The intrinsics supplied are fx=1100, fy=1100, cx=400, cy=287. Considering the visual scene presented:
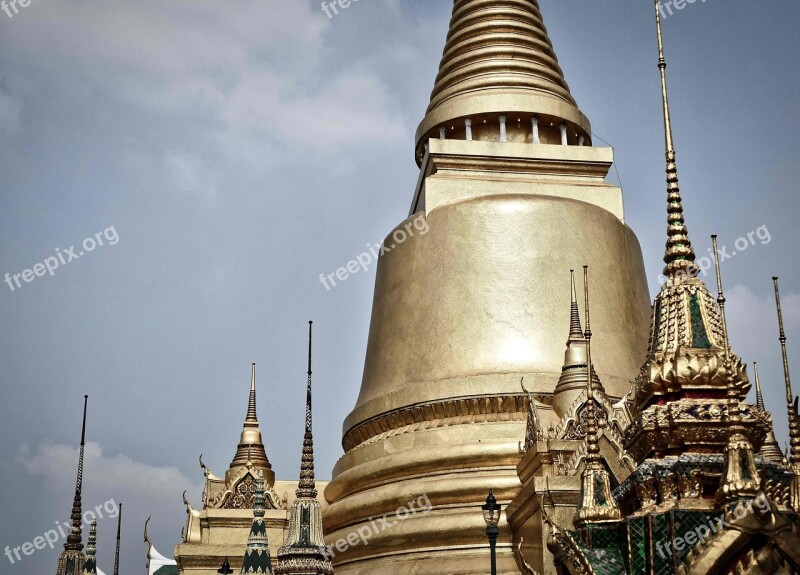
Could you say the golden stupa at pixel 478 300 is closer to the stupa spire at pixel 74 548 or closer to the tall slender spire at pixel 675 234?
the stupa spire at pixel 74 548

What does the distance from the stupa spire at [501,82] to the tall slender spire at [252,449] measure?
7182mm

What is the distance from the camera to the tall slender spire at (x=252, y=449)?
23.2 meters

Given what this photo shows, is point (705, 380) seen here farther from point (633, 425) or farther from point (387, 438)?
point (387, 438)

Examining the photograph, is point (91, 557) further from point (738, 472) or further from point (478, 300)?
point (738, 472)

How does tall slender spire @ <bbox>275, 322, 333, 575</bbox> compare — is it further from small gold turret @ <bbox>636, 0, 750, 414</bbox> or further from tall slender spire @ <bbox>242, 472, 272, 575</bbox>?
small gold turret @ <bbox>636, 0, 750, 414</bbox>

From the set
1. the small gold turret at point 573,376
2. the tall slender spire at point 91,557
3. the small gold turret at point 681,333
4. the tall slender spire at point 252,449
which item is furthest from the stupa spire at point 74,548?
the small gold turret at point 681,333

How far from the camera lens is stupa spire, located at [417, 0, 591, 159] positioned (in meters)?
23.6

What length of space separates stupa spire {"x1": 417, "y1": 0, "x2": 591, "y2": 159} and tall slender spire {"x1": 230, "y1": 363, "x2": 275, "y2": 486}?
7182 mm

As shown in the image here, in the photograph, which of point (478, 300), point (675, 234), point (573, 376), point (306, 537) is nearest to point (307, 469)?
point (306, 537)

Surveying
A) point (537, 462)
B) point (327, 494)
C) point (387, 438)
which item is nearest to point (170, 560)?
point (327, 494)

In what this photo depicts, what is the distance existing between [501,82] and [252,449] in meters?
9.59

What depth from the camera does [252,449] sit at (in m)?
23.5

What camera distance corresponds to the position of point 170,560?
26109 millimetres

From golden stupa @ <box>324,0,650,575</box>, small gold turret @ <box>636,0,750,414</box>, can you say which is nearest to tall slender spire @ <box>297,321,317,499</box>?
golden stupa @ <box>324,0,650,575</box>
